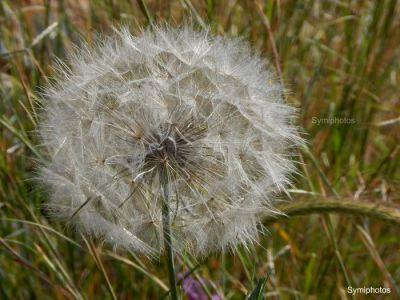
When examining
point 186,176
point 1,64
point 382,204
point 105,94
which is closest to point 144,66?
point 105,94

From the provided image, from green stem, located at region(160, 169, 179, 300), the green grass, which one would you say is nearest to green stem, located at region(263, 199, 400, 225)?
green stem, located at region(160, 169, 179, 300)

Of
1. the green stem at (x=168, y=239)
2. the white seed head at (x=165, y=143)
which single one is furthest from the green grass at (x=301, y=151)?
the green stem at (x=168, y=239)

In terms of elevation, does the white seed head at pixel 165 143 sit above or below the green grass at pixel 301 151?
above

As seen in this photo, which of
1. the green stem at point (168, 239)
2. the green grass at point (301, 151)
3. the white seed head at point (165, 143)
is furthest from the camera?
→ the green grass at point (301, 151)

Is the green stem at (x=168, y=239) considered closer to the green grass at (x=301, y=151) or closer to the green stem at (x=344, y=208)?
the green stem at (x=344, y=208)

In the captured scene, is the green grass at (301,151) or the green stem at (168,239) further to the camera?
the green grass at (301,151)

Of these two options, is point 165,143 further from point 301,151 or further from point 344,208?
point 301,151

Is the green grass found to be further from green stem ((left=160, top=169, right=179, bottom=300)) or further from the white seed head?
green stem ((left=160, top=169, right=179, bottom=300))
